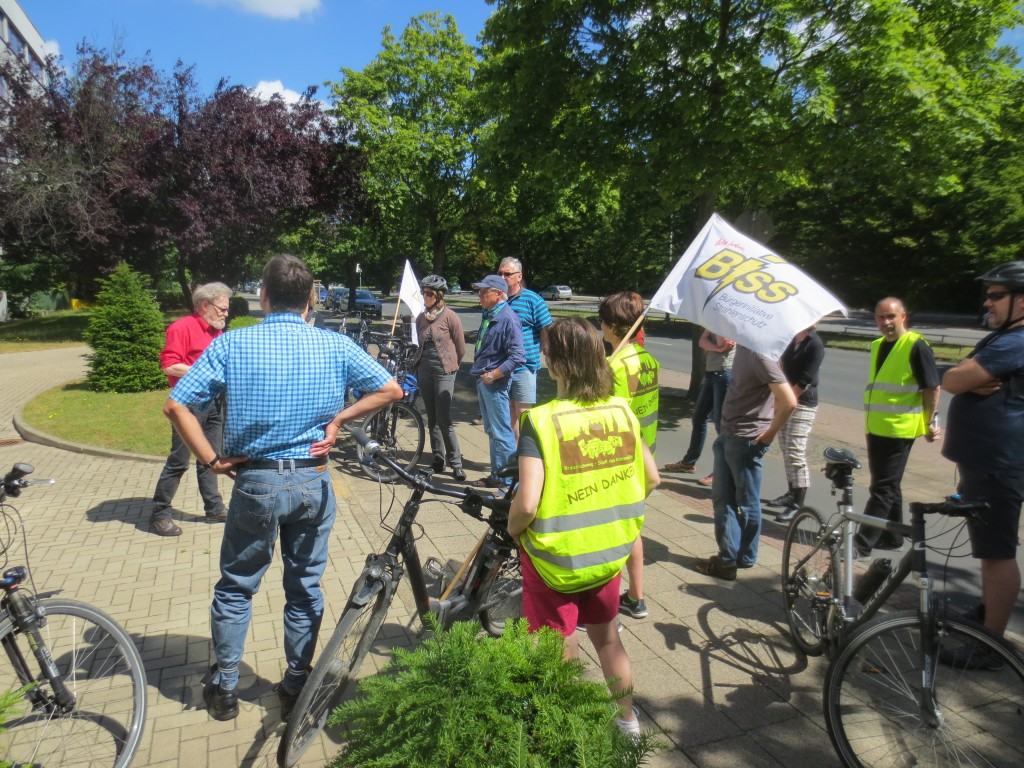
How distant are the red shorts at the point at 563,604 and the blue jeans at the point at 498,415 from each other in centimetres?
357

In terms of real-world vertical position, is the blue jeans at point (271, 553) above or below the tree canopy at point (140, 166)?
below

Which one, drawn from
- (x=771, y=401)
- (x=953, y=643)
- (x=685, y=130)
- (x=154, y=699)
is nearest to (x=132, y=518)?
(x=154, y=699)

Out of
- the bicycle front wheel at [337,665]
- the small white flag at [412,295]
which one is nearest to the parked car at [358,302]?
the small white flag at [412,295]

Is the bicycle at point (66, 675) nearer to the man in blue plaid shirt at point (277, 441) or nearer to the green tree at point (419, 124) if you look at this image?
the man in blue plaid shirt at point (277, 441)

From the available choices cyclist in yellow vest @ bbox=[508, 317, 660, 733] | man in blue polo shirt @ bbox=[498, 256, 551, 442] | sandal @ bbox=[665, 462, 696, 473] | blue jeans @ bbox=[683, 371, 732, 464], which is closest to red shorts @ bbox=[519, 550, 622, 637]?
cyclist in yellow vest @ bbox=[508, 317, 660, 733]

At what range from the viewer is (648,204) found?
1145 cm

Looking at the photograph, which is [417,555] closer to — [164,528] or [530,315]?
[164,528]

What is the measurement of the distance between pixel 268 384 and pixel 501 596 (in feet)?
5.45

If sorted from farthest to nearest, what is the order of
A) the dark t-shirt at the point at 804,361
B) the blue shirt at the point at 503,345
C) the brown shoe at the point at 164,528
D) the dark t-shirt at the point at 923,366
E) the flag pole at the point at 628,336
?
the blue shirt at the point at 503,345, the dark t-shirt at the point at 804,361, the brown shoe at the point at 164,528, the dark t-shirt at the point at 923,366, the flag pole at the point at 628,336

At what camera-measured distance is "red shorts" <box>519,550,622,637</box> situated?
2.47 metres

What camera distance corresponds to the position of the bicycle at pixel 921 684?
2414 mm

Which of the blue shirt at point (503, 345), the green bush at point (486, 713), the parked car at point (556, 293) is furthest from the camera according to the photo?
the parked car at point (556, 293)

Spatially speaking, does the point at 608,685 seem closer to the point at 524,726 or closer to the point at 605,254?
the point at 524,726

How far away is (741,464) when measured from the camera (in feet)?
13.9
